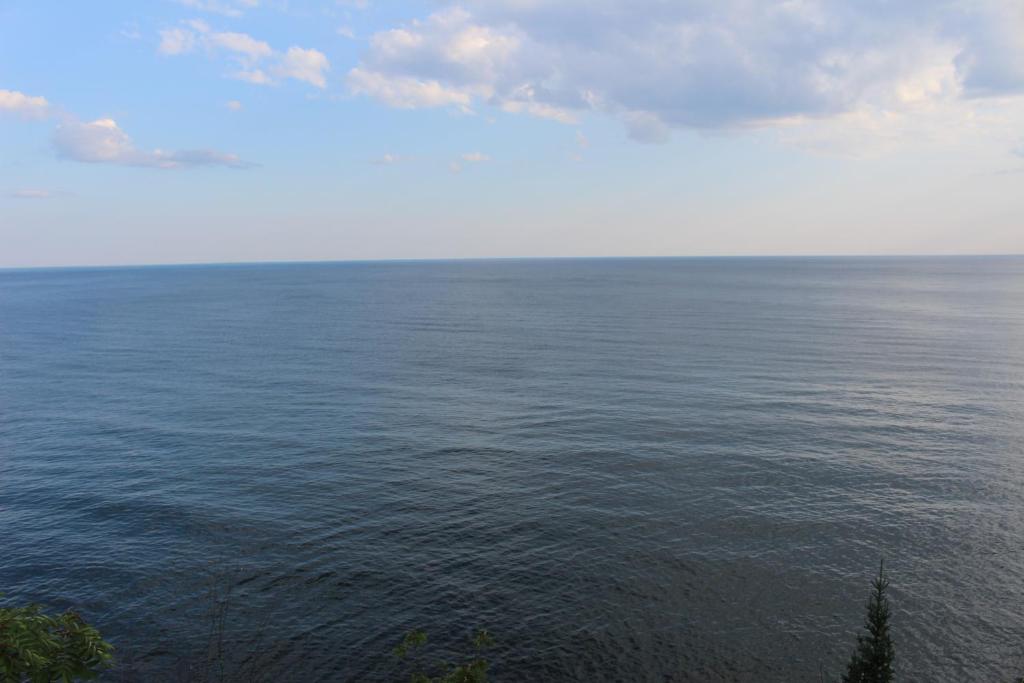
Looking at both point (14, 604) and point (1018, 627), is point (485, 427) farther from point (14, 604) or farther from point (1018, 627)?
point (1018, 627)

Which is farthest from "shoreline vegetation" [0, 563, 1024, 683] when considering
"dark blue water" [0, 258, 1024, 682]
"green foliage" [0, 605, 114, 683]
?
"dark blue water" [0, 258, 1024, 682]

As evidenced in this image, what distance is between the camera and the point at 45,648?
18.2 metres

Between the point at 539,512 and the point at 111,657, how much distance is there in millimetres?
37235

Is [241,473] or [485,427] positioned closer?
[241,473]

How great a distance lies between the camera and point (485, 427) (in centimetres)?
8269

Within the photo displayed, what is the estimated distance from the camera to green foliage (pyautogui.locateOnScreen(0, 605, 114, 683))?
55.7 ft

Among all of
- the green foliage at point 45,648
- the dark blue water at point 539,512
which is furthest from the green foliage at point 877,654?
the green foliage at point 45,648

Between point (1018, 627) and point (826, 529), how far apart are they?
14478 mm

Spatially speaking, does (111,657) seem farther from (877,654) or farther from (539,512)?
(539,512)

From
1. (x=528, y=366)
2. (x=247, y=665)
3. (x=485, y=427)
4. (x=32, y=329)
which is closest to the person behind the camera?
(x=247, y=665)

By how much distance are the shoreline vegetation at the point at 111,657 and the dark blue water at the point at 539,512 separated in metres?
1.32

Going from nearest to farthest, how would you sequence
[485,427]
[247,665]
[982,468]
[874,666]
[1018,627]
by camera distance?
[874,666]
[247,665]
[1018,627]
[982,468]
[485,427]

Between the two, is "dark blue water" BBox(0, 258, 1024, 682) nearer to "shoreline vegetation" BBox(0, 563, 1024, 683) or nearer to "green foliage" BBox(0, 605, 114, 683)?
"shoreline vegetation" BBox(0, 563, 1024, 683)

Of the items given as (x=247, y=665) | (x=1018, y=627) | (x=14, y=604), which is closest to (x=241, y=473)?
(x=14, y=604)
